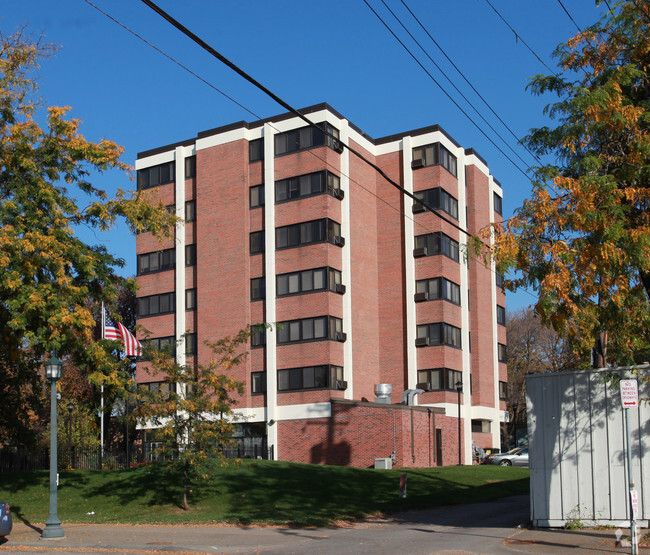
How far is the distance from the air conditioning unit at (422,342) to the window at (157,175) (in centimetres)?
1972

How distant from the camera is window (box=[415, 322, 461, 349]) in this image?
50312mm

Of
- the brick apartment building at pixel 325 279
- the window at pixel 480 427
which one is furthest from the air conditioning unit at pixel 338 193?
the window at pixel 480 427

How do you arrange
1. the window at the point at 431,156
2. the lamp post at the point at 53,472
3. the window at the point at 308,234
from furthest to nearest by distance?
the window at the point at 431,156, the window at the point at 308,234, the lamp post at the point at 53,472

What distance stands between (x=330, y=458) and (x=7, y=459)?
1605 cm

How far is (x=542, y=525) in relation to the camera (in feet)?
54.7

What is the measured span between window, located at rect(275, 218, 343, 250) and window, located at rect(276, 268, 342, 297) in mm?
1756

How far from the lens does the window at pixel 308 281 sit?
46.8 meters

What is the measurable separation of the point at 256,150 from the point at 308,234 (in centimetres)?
720

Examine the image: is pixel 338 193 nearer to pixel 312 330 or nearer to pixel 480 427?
pixel 312 330

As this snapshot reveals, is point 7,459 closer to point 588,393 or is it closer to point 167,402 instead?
point 167,402

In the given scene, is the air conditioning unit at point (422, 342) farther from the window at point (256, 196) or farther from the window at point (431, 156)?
the window at point (256, 196)

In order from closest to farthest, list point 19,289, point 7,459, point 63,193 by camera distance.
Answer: point 19,289, point 63,193, point 7,459

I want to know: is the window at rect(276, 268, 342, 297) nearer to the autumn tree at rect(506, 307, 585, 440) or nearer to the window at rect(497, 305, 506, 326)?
the window at rect(497, 305, 506, 326)

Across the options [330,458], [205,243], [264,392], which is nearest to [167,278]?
[205,243]
